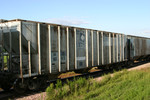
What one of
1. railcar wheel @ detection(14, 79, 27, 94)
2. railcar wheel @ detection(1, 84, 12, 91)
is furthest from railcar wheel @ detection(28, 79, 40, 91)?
railcar wheel @ detection(1, 84, 12, 91)

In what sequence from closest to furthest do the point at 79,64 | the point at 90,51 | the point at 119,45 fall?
the point at 79,64
the point at 90,51
the point at 119,45

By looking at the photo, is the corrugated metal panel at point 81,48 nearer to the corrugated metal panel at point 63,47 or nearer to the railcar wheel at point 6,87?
the corrugated metal panel at point 63,47

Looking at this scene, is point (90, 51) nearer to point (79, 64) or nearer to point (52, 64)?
point (79, 64)

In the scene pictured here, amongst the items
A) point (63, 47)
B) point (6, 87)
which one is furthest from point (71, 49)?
point (6, 87)

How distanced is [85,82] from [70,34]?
3456mm

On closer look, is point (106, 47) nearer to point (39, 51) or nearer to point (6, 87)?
point (39, 51)

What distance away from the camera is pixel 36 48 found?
307 inches

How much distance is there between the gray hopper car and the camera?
7.38m

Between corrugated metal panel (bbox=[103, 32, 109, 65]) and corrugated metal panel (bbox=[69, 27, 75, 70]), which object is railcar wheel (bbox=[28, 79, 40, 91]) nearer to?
corrugated metal panel (bbox=[69, 27, 75, 70])

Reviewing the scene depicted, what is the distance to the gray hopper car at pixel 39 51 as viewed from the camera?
738 cm

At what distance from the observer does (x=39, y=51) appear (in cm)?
Result: 783

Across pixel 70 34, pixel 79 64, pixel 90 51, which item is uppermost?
pixel 70 34

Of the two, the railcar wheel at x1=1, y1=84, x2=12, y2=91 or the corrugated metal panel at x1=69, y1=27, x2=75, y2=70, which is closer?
the railcar wheel at x1=1, y1=84, x2=12, y2=91

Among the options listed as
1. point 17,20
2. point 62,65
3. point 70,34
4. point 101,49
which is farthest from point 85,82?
point 101,49
